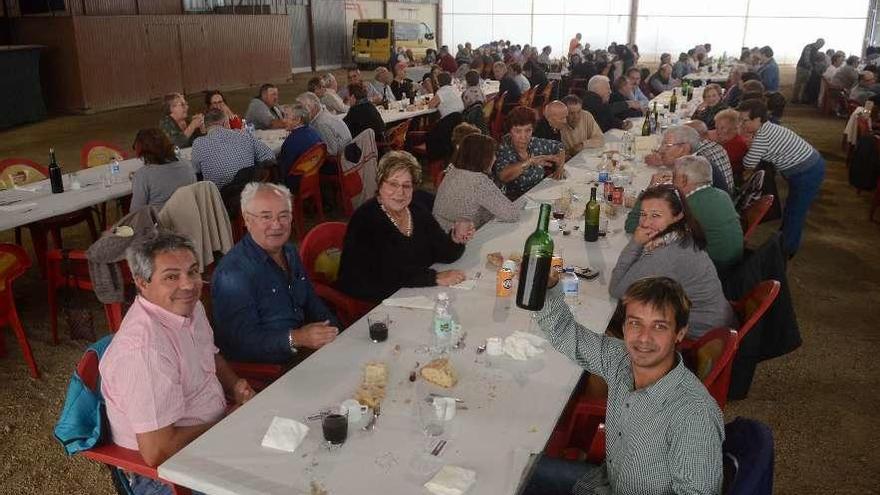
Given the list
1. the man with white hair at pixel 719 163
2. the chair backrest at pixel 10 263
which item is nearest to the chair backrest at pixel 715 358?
the man with white hair at pixel 719 163

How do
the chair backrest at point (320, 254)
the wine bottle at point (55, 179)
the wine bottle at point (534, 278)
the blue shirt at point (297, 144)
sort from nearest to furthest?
the wine bottle at point (534, 278)
the chair backrest at point (320, 254)
the wine bottle at point (55, 179)
the blue shirt at point (297, 144)

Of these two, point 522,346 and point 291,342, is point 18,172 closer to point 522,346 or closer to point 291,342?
point 291,342

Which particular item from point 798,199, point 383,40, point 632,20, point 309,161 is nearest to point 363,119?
point 309,161

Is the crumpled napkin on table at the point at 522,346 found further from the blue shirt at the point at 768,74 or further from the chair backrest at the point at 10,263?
the blue shirt at the point at 768,74

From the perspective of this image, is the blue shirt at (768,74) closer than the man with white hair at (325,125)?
No

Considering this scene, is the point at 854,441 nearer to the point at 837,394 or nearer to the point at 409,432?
the point at 837,394

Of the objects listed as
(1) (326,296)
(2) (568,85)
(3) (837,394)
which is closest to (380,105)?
(2) (568,85)

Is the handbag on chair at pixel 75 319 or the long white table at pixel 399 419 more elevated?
the long white table at pixel 399 419

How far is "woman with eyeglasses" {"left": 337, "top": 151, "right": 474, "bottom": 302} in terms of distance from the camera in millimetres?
3238

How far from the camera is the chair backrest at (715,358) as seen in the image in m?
2.37

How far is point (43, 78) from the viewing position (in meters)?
13.8

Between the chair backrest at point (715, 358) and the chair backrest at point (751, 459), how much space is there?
593 mm

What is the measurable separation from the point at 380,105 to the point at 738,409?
7.05 meters

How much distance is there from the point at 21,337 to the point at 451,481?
122 inches
